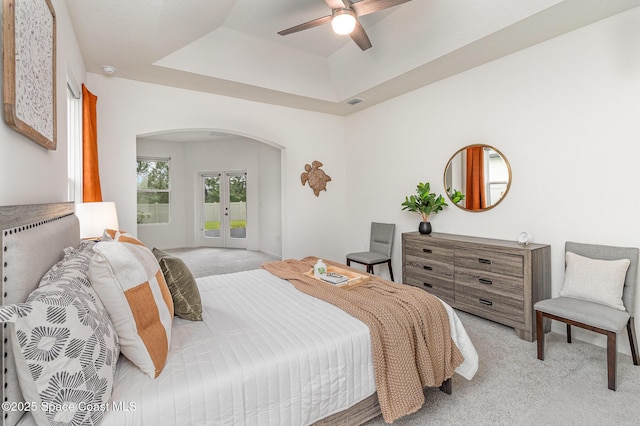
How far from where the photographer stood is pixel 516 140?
10.5 feet

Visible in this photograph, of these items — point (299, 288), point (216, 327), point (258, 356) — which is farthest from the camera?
point (299, 288)

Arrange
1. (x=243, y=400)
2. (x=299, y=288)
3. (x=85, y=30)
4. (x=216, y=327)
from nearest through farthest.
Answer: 1. (x=243, y=400)
2. (x=216, y=327)
3. (x=299, y=288)
4. (x=85, y=30)

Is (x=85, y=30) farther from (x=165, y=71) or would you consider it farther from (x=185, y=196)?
(x=185, y=196)

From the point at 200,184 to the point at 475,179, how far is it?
672 centimetres

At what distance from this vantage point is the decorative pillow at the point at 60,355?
85 centimetres

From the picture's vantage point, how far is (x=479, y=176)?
11.5ft

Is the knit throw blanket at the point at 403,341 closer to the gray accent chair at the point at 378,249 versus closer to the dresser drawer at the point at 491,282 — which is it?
the dresser drawer at the point at 491,282

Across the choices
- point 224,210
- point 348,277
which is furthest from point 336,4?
point 224,210

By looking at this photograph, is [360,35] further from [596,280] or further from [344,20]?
[596,280]

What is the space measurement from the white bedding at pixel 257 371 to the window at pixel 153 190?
657 centimetres

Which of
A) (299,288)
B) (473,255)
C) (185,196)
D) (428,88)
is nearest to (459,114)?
(428,88)

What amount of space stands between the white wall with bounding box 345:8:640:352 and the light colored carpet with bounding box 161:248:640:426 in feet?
1.79

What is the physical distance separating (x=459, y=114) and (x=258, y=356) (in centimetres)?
351

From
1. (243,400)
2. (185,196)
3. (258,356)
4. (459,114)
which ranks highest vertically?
(459,114)
